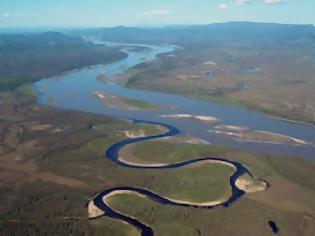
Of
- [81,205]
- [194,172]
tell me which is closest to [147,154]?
[194,172]

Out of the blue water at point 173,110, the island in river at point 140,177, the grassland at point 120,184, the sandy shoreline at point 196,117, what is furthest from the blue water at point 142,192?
the sandy shoreline at point 196,117

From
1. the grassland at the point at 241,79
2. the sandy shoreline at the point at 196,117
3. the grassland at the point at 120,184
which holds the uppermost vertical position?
the grassland at the point at 241,79

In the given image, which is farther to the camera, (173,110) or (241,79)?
(241,79)

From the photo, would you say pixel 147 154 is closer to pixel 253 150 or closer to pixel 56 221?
pixel 253 150

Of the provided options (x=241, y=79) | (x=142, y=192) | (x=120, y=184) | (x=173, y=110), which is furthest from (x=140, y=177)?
(x=241, y=79)

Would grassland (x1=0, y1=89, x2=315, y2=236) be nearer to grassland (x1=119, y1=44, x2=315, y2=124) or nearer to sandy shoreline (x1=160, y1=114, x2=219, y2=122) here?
sandy shoreline (x1=160, y1=114, x2=219, y2=122)

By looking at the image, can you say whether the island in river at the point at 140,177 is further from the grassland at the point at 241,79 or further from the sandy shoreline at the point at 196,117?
the grassland at the point at 241,79

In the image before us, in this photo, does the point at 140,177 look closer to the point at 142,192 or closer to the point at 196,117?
the point at 142,192

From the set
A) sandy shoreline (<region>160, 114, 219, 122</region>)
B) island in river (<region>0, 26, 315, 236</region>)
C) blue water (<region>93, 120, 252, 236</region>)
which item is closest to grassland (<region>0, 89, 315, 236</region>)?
island in river (<region>0, 26, 315, 236</region>)

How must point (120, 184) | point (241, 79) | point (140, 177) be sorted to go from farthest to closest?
point (241, 79) < point (140, 177) < point (120, 184)
